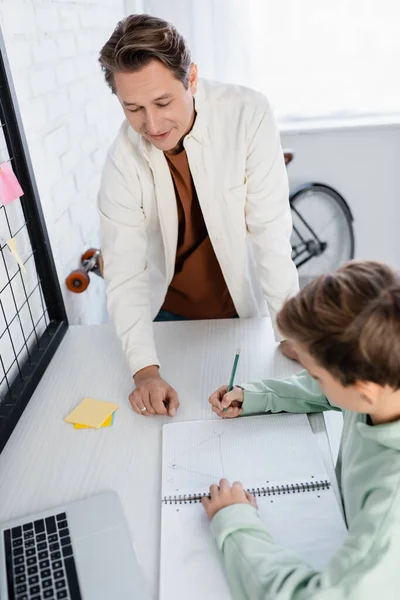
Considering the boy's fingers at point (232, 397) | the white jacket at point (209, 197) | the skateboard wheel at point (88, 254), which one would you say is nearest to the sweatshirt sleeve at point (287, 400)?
the boy's fingers at point (232, 397)

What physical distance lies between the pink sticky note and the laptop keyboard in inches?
24.6

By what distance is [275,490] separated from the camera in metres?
0.91

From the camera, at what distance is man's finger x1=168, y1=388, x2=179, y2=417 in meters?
1.11

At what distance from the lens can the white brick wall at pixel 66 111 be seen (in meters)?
1.38

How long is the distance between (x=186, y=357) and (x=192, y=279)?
244 millimetres

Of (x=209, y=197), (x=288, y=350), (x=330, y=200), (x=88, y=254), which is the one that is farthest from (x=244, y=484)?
(x=330, y=200)

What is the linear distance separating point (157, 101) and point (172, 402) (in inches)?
21.7

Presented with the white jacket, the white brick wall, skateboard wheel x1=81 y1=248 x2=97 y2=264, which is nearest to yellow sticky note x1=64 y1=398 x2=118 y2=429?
the white jacket

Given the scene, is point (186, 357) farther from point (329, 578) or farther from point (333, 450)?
point (329, 578)

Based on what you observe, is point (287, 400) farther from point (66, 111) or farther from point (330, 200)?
point (330, 200)

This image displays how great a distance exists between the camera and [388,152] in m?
2.67

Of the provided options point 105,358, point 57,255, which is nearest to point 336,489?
point 105,358

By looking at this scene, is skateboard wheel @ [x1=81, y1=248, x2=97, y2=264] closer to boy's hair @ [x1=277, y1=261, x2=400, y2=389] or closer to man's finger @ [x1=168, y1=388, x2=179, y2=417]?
man's finger @ [x1=168, y1=388, x2=179, y2=417]

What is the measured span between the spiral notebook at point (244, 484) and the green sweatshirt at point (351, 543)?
0.03 metres
